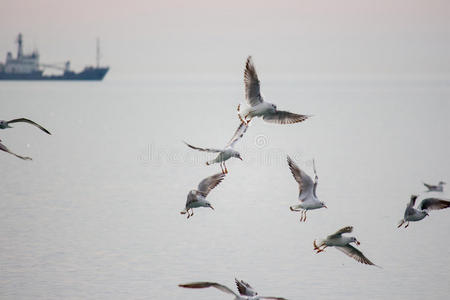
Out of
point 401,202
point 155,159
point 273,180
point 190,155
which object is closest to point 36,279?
point 401,202

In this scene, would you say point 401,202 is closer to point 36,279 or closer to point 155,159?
point 36,279

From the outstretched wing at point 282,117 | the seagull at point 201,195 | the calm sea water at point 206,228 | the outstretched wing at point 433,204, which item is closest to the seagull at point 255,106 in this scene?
the outstretched wing at point 282,117

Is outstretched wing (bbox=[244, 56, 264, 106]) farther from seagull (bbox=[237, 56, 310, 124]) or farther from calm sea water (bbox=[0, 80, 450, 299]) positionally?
calm sea water (bbox=[0, 80, 450, 299])

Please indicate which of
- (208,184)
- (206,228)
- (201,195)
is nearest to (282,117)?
(208,184)

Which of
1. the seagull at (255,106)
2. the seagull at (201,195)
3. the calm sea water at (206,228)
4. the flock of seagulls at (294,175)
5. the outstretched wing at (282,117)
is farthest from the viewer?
the calm sea water at (206,228)

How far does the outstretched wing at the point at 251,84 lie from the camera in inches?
838

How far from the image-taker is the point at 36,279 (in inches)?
1025

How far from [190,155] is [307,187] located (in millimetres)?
47967

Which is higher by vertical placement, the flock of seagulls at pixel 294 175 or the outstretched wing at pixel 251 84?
the outstretched wing at pixel 251 84

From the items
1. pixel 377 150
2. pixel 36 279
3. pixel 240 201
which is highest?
pixel 377 150

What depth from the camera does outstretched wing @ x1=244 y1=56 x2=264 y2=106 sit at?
21277 millimetres

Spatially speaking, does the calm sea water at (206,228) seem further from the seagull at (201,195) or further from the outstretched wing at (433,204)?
the seagull at (201,195)

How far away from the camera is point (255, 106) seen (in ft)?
72.5

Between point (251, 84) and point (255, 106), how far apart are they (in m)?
0.83
